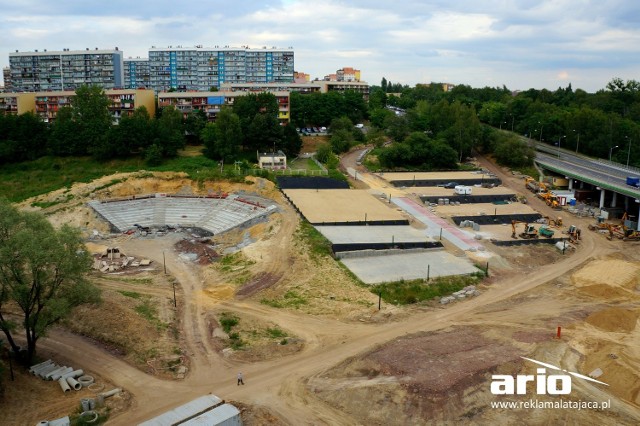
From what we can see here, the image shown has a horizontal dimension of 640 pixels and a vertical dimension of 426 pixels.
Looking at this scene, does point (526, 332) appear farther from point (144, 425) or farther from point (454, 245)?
point (144, 425)

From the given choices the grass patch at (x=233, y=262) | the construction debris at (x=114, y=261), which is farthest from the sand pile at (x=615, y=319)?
the construction debris at (x=114, y=261)

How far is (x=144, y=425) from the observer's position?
681 inches

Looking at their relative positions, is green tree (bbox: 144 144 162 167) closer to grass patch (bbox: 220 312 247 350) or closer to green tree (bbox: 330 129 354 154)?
green tree (bbox: 330 129 354 154)

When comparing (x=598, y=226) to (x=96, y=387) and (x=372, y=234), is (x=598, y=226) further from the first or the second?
(x=96, y=387)

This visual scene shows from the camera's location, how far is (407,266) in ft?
114

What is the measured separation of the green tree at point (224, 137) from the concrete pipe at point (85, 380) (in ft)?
123

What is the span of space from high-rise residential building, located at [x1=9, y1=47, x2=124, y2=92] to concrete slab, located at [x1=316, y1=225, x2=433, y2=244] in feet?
239

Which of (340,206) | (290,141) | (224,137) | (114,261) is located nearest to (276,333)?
(114,261)

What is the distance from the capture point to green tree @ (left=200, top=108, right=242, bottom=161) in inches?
2243

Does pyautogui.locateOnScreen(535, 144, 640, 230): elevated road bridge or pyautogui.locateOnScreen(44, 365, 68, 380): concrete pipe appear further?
pyautogui.locateOnScreen(535, 144, 640, 230): elevated road bridge

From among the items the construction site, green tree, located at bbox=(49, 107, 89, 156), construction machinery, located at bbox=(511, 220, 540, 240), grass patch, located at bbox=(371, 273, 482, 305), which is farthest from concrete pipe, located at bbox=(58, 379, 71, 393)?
green tree, located at bbox=(49, 107, 89, 156)

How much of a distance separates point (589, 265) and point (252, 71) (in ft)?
269

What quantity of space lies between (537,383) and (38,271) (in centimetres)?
1971

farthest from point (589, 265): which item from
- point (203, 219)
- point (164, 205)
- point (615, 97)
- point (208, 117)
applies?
point (615, 97)
